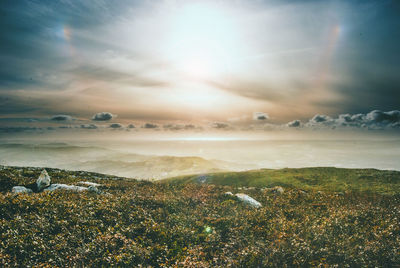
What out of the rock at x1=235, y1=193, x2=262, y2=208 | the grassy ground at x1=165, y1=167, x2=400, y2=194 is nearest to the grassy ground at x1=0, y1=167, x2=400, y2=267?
the rock at x1=235, y1=193, x2=262, y2=208

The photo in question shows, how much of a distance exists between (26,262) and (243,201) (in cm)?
1622

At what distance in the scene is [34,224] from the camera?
11016 millimetres

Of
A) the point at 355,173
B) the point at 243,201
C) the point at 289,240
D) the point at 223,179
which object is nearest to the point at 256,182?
the point at 223,179

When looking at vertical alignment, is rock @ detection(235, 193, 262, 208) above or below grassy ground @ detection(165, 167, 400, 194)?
above

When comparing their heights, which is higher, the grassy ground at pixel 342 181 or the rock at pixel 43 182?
the rock at pixel 43 182

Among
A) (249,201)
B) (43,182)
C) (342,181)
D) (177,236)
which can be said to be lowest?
(342,181)

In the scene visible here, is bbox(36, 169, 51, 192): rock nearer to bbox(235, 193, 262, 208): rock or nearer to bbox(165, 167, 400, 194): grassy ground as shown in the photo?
bbox(235, 193, 262, 208): rock

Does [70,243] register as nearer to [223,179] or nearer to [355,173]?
[355,173]

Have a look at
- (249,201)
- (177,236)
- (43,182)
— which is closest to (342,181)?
(249,201)

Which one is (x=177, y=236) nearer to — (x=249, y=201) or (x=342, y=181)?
(x=249, y=201)

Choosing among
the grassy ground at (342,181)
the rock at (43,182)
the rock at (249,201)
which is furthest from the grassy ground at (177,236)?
the grassy ground at (342,181)

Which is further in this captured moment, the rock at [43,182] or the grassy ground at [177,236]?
the rock at [43,182]

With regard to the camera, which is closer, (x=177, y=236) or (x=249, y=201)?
(x=177, y=236)

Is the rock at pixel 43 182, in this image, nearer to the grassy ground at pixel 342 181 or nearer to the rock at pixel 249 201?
the rock at pixel 249 201
